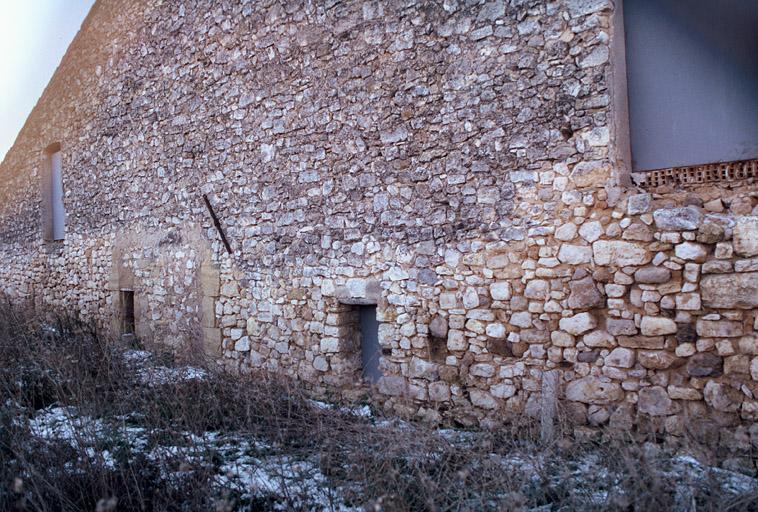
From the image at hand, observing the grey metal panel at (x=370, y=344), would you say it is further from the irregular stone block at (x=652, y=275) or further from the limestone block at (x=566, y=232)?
the irregular stone block at (x=652, y=275)

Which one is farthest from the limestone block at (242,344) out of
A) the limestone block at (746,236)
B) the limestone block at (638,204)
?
the limestone block at (746,236)

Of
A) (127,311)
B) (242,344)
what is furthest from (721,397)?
(127,311)

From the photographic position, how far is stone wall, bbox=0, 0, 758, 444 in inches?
145

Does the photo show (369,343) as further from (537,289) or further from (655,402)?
(655,402)

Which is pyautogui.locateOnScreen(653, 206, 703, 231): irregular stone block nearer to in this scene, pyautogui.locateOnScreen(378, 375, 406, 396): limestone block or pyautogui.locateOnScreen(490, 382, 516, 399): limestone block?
pyautogui.locateOnScreen(490, 382, 516, 399): limestone block

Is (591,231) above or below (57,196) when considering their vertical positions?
below

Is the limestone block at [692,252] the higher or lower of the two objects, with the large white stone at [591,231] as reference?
lower

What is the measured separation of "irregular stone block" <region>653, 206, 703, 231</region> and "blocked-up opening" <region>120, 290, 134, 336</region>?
7083mm

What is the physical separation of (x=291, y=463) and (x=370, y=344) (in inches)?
74.0

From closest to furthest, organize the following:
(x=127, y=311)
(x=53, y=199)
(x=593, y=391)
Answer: (x=593, y=391) → (x=127, y=311) → (x=53, y=199)

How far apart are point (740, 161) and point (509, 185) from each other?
145 cm

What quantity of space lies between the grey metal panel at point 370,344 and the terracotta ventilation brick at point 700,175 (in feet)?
8.45

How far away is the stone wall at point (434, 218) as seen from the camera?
369 centimetres

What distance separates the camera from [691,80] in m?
3.83
